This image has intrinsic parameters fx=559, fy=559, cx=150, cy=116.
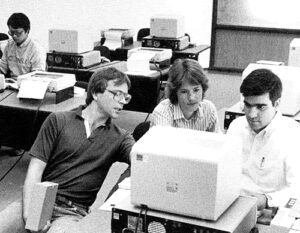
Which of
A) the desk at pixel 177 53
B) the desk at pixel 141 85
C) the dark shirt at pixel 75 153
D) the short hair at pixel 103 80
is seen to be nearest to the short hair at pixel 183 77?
the short hair at pixel 103 80

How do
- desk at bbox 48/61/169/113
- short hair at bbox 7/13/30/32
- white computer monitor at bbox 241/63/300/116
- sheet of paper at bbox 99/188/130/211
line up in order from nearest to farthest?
sheet of paper at bbox 99/188/130/211 → white computer monitor at bbox 241/63/300/116 → desk at bbox 48/61/169/113 → short hair at bbox 7/13/30/32

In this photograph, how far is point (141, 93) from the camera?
4887 millimetres

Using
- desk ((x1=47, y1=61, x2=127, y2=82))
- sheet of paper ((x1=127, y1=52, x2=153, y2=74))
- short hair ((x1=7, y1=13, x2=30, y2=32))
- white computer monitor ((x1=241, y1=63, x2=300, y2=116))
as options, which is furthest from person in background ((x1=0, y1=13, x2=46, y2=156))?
white computer monitor ((x1=241, y1=63, x2=300, y2=116))

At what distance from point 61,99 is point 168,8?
4.48 metres

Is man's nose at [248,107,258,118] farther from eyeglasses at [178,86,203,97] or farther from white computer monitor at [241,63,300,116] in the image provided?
white computer monitor at [241,63,300,116]

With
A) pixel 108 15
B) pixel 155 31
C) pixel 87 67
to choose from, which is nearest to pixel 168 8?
pixel 108 15

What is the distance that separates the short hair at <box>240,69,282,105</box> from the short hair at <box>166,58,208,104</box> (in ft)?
1.85

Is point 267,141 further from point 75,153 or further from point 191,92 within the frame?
point 75,153

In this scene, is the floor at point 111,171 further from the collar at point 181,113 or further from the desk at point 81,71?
the desk at point 81,71

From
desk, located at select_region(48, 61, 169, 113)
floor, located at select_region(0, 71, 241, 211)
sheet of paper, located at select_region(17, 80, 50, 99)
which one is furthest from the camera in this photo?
desk, located at select_region(48, 61, 169, 113)

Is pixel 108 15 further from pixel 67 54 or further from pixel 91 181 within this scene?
pixel 91 181

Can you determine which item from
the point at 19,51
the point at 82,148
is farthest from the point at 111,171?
the point at 82,148

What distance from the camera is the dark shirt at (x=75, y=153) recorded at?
100.0 inches

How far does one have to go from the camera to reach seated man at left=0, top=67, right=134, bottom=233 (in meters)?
2.52
